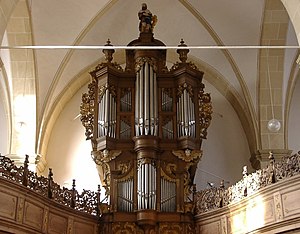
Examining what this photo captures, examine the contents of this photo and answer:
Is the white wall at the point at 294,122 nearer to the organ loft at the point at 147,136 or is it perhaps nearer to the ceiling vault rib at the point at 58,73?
the organ loft at the point at 147,136

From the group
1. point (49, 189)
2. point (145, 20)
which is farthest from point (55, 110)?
point (49, 189)

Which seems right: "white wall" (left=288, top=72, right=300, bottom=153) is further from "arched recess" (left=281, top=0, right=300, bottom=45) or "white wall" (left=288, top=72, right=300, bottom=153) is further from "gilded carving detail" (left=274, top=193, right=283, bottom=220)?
"arched recess" (left=281, top=0, right=300, bottom=45)

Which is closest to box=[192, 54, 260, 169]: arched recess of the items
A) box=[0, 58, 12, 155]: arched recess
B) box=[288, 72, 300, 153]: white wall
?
box=[288, 72, 300, 153]: white wall

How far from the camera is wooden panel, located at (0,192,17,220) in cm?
1081

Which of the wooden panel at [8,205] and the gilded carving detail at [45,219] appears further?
the gilded carving detail at [45,219]

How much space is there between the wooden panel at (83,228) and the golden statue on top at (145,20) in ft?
17.5

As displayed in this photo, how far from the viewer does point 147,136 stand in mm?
13836

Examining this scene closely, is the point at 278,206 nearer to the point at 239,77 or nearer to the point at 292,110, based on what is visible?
the point at 239,77

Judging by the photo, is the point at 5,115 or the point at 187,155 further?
the point at 5,115

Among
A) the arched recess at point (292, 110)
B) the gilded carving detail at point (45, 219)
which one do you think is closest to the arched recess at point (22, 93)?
the gilded carving detail at point (45, 219)

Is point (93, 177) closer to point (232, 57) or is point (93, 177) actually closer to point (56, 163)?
point (56, 163)

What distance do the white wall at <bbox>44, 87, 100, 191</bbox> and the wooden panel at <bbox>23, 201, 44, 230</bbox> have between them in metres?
4.65

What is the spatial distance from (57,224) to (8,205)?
5.89ft

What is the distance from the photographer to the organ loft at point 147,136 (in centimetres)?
1345
